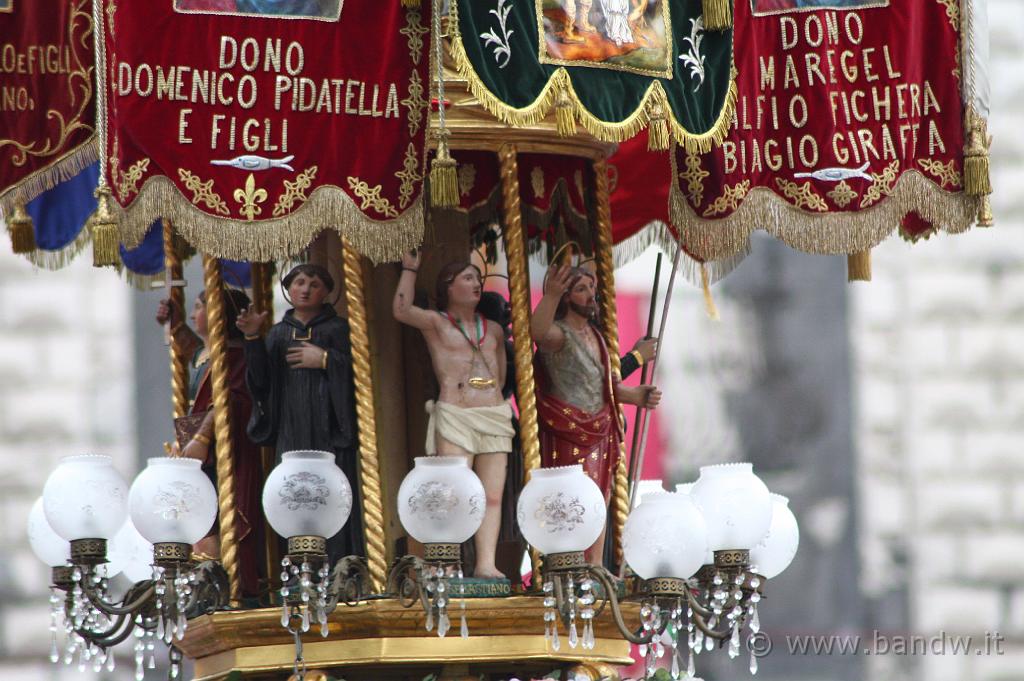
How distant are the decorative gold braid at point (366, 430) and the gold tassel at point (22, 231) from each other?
6.77 feet

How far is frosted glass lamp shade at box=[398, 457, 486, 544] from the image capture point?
931 centimetres

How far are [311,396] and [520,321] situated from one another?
943 mm

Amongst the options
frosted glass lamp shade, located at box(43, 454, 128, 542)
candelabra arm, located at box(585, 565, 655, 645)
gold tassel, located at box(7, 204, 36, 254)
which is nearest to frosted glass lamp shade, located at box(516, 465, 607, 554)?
candelabra arm, located at box(585, 565, 655, 645)

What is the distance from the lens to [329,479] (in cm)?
944

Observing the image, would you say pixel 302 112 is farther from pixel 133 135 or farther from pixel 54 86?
pixel 54 86

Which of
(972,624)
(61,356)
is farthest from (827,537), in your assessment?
(61,356)

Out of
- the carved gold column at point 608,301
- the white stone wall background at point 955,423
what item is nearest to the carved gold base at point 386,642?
the carved gold column at point 608,301

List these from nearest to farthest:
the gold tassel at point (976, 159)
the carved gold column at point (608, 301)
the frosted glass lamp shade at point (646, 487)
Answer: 1. the gold tassel at point (976, 159)
2. the carved gold column at point (608, 301)
3. the frosted glass lamp shade at point (646, 487)

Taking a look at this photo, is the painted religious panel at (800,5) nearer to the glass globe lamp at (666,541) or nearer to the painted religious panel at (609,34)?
the painted religious panel at (609,34)

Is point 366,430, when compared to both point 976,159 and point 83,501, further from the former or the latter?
point 976,159

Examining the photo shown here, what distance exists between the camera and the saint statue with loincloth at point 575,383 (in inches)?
405

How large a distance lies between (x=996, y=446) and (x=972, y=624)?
4.06 feet

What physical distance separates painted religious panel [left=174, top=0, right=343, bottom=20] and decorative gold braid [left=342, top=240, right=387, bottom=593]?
3.15 feet

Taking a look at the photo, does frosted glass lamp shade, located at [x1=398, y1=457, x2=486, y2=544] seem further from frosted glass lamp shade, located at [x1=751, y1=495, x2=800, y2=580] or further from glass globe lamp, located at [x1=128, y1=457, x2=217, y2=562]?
frosted glass lamp shade, located at [x1=751, y1=495, x2=800, y2=580]
